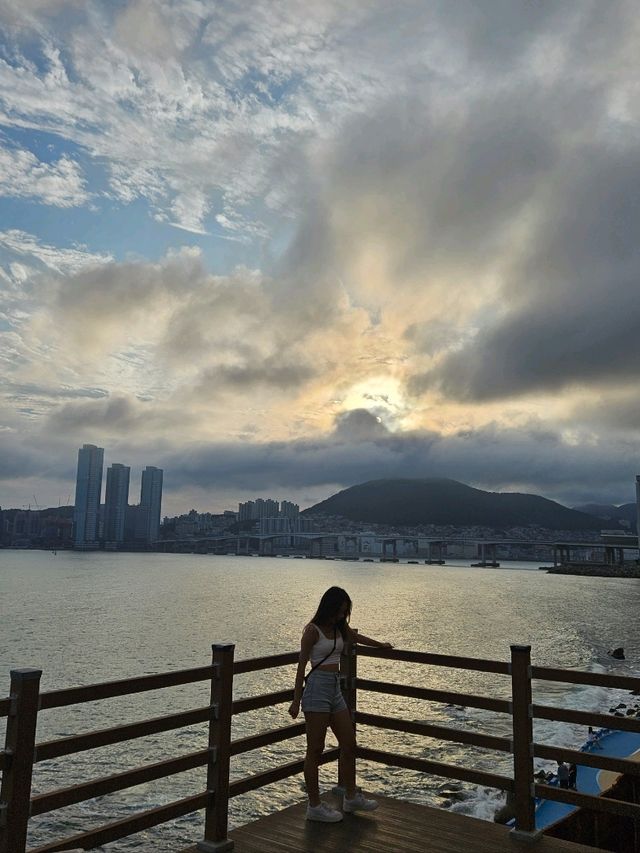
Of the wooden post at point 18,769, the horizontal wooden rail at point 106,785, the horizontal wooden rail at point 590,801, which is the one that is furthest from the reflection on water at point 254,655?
the wooden post at point 18,769

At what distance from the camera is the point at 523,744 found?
5.97 m

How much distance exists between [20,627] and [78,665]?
870 inches

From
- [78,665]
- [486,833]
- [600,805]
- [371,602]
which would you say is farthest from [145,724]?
[371,602]

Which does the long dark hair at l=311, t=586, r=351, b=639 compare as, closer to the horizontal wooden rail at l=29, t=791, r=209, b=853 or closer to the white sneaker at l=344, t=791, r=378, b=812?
the white sneaker at l=344, t=791, r=378, b=812

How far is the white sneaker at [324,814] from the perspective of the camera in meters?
6.24

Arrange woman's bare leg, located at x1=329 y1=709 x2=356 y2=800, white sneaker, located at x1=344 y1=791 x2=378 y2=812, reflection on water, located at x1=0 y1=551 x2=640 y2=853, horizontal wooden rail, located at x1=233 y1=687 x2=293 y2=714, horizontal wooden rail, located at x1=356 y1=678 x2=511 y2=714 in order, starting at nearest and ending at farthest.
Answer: horizontal wooden rail, located at x1=233 y1=687 x2=293 y2=714 < horizontal wooden rail, located at x1=356 y1=678 x2=511 y2=714 < woman's bare leg, located at x1=329 y1=709 x2=356 y2=800 < white sneaker, located at x1=344 y1=791 x2=378 y2=812 < reflection on water, located at x1=0 y1=551 x2=640 y2=853

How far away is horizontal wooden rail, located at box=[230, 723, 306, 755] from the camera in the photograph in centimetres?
598

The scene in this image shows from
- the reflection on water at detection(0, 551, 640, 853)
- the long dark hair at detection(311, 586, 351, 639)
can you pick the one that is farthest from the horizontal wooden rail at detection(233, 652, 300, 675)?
the reflection on water at detection(0, 551, 640, 853)

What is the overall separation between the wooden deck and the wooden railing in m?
0.26

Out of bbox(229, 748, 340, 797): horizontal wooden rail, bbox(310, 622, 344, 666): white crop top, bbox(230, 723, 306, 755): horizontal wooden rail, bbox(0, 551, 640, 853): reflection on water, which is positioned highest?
bbox(310, 622, 344, 666): white crop top

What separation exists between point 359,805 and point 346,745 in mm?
590

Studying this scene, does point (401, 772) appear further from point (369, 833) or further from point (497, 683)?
point (497, 683)

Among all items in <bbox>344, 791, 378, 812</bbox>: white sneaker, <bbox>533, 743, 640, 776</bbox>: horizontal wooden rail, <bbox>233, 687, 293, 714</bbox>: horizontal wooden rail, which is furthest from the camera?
<bbox>344, 791, 378, 812</bbox>: white sneaker

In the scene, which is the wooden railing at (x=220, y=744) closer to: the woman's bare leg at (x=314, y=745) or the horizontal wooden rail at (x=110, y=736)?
the horizontal wooden rail at (x=110, y=736)
